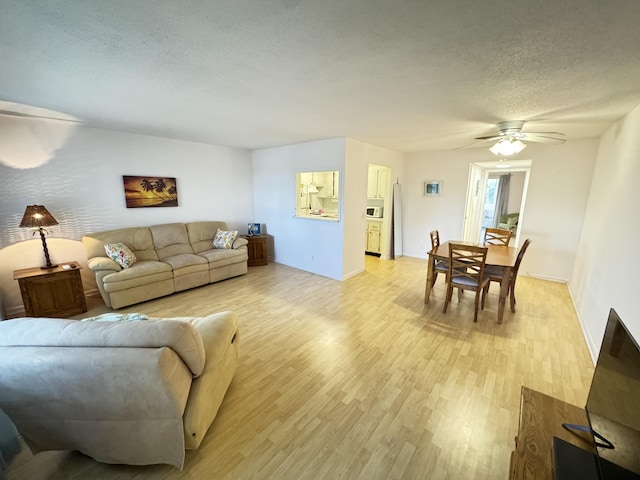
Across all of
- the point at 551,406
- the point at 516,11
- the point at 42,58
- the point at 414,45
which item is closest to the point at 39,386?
the point at 42,58

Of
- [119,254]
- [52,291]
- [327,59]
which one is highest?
[327,59]

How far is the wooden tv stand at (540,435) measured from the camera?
0.98m

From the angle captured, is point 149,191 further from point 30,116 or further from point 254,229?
point 254,229

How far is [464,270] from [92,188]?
5.27 m

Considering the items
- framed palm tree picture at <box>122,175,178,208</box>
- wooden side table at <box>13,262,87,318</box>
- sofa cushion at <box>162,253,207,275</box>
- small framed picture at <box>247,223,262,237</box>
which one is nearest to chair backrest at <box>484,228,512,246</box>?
small framed picture at <box>247,223,262,237</box>

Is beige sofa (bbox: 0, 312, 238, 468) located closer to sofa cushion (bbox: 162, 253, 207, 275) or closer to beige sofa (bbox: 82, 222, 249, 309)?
beige sofa (bbox: 82, 222, 249, 309)

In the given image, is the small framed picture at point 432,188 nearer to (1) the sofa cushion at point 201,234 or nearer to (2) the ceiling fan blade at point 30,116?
(1) the sofa cushion at point 201,234

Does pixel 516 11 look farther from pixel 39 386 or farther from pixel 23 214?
pixel 23 214

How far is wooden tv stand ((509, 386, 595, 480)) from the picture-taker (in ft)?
3.23

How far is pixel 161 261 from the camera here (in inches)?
153

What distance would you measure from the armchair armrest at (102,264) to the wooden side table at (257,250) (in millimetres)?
2147

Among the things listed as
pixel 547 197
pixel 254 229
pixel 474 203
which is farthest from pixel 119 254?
pixel 547 197

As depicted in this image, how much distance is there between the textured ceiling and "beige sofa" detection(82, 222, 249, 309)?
1.77 meters

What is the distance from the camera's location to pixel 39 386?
118 cm
